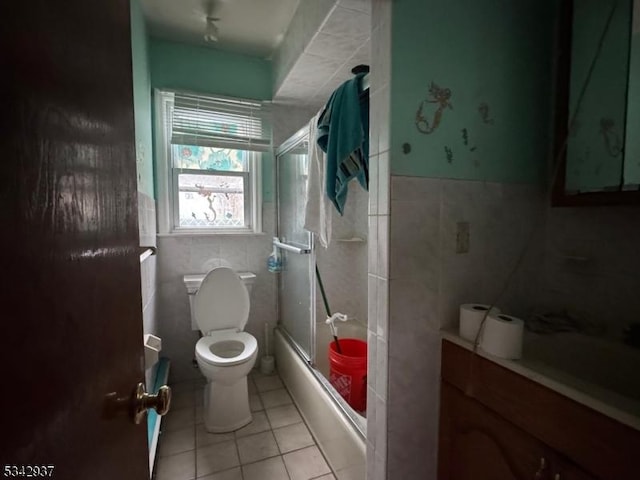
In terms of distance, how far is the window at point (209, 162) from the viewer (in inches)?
89.3

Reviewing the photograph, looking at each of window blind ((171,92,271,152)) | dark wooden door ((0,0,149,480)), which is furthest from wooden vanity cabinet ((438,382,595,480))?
window blind ((171,92,271,152))

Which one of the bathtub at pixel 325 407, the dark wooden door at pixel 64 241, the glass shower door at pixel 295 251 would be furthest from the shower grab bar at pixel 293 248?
the dark wooden door at pixel 64 241

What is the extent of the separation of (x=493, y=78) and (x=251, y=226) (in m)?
1.97

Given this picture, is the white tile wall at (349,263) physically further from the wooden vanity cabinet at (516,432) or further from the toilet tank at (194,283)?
the wooden vanity cabinet at (516,432)

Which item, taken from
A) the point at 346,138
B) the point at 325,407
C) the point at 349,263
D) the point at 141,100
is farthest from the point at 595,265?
the point at 141,100

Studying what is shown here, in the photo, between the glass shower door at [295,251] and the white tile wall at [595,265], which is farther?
the glass shower door at [295,251]

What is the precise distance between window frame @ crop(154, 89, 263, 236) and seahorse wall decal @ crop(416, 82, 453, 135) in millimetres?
1722

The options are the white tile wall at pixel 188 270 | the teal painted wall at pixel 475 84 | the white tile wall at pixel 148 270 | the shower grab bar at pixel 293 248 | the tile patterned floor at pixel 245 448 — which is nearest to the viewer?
the teal painted wall at pixel 475 84

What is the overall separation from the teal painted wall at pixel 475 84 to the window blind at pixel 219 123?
1680 mm

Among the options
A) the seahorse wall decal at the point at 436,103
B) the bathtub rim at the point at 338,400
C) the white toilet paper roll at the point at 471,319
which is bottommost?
the bathtub rim at the point at 338,400

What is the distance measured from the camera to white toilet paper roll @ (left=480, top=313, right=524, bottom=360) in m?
0.92

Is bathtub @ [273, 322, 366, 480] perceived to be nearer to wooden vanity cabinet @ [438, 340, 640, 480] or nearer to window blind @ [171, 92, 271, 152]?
wooden vanity cabinet @ [438, 340, 640, 480]

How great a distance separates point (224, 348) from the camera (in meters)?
2.11

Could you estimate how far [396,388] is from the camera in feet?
3.52
